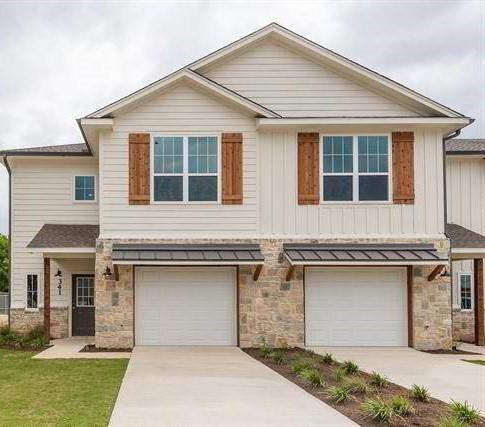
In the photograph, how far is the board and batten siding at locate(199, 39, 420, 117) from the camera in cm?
1769

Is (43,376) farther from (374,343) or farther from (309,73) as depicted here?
(309,73)

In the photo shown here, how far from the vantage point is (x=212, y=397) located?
9.84m

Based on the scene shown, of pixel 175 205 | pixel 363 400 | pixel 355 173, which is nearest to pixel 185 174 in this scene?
pixel 175 205

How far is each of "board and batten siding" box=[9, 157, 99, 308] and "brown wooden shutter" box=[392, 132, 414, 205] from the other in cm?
911

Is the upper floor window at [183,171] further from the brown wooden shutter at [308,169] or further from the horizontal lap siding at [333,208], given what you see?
the brown wooden shutter at [308,169]

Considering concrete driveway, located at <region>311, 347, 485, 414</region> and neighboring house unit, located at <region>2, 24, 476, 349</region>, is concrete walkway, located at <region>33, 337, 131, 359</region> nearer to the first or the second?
neighboring house unit, located at <region>2, 24, 476, 349</region>

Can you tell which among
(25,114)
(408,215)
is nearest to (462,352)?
(408,215)

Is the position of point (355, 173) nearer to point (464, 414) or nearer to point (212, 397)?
point (212, 397)

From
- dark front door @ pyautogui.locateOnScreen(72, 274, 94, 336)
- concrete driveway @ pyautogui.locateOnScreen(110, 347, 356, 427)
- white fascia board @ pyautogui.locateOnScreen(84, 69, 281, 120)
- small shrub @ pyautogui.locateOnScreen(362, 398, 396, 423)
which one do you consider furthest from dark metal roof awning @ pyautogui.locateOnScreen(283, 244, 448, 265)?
small shrub @ pyautogui.locateOnScreen(362, 398, 396, 423)

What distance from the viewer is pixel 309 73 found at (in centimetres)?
1781

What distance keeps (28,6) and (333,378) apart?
35.6 ft

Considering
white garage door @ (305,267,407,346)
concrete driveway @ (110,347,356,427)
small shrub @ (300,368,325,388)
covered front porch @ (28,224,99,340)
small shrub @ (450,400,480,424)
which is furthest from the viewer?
covered front porch @ (28,224,99,340)

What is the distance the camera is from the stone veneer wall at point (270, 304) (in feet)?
54.5

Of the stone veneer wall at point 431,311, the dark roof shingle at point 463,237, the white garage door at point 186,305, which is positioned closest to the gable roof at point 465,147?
the dark roof shingle at point 463,237
